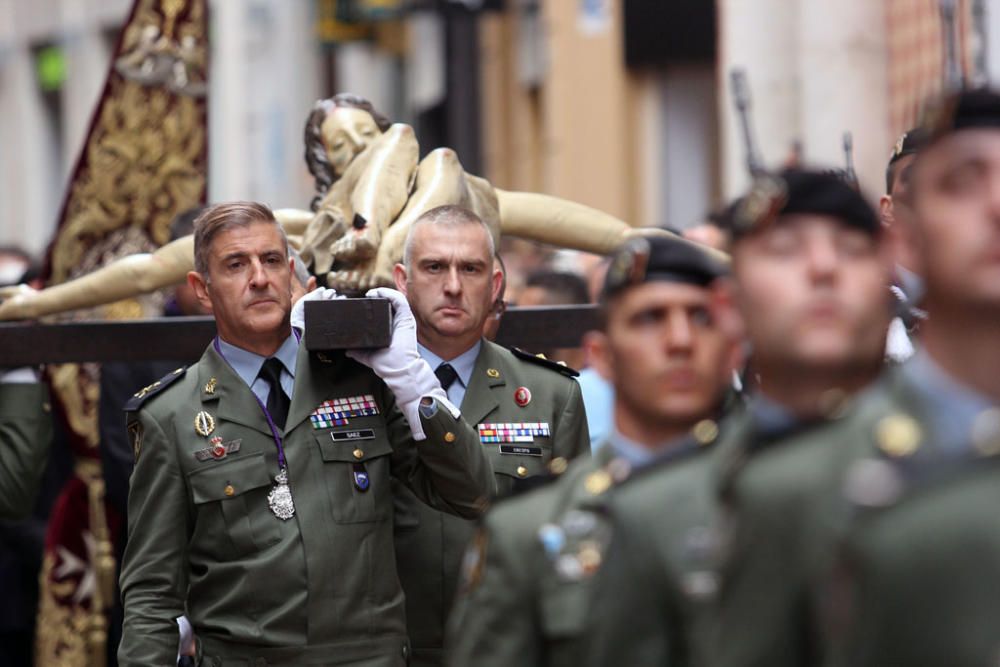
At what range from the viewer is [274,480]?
5.68 meters

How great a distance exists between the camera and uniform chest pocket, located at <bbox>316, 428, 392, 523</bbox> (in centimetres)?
565

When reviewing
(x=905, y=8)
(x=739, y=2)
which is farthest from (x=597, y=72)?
(x=905, y=8)

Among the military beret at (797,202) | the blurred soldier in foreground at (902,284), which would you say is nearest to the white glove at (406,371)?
the blurred soldier in foreground at (902,284)

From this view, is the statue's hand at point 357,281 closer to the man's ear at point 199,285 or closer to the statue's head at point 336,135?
the man's ear at point 199,285

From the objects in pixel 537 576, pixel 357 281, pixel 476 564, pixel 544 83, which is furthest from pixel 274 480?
pixel 544 83

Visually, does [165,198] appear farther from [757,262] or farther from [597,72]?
[597,72]

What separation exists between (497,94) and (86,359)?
16.6 m

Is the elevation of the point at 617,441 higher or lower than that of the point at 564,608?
higher

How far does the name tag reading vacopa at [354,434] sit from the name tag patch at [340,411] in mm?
26

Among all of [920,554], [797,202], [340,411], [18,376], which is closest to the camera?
[920,554]

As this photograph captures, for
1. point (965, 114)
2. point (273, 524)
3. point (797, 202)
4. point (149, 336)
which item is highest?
point (965, 114)

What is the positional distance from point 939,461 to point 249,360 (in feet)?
10.2

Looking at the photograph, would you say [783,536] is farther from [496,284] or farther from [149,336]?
[149,336]

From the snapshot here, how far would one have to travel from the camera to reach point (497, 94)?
23500mm
